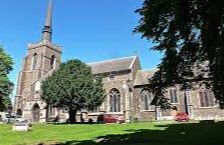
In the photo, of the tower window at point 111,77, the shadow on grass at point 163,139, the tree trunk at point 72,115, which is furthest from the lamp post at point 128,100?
the shadow on grass at point 163,139

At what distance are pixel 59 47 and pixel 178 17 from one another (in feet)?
184

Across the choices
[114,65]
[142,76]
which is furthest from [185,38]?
[114,65]

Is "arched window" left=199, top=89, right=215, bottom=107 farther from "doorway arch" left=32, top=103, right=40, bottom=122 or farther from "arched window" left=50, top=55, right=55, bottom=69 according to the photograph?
"arched window" left=50, top=55, right=55, bottom=69

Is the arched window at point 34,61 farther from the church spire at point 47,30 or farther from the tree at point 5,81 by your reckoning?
the tree at point 5,81

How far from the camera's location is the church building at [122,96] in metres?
42.9

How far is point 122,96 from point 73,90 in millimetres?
11348

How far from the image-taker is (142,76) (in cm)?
5091

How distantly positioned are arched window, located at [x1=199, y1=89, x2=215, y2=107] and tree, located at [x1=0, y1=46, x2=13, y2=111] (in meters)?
28.2

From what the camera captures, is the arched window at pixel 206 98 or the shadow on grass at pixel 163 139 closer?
the shadow on grass at pixel 163 139

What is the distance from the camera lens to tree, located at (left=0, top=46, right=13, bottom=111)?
139ft

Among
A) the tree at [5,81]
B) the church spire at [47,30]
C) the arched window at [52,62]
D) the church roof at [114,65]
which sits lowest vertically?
the tree at [5,81]

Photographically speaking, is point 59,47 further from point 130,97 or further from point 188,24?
point 188,24

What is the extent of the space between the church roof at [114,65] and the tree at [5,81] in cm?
1633

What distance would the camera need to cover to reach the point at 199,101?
43000 millimetres
